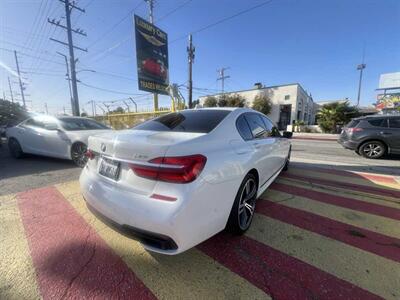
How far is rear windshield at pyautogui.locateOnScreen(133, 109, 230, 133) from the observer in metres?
2.30

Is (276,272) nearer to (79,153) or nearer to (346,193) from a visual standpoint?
(346,193)

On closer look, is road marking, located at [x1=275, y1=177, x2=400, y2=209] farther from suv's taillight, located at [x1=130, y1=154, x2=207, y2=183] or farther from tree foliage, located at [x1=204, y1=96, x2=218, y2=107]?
tree foliage, located at [x1=204, y1=96, x2=218, y2=107]


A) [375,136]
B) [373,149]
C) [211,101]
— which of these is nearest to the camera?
[375,136]

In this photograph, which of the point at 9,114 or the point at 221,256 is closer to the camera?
the point at 221,256

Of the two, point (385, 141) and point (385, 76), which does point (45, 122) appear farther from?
point (385, 76)

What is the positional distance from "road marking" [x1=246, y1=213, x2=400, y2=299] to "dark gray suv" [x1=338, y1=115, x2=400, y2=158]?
22.7ft

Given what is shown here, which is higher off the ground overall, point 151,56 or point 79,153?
point 151,56

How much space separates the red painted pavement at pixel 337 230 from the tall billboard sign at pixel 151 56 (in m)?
14.8

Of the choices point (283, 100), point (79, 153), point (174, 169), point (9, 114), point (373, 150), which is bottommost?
point (373, 150)

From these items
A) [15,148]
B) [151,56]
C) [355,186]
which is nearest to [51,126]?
[15,148]

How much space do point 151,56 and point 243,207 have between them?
53.5 feet

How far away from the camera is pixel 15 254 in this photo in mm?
2012

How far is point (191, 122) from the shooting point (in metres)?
2.53

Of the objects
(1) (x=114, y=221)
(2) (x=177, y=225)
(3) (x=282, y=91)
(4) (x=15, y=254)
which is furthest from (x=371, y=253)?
(3) (x=282, y=91)
